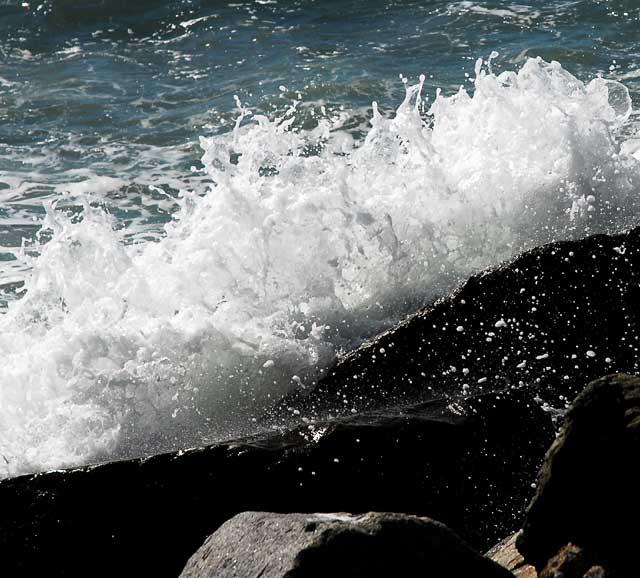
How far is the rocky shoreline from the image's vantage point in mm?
2598

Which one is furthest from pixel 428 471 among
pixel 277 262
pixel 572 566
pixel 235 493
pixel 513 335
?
pixel 277 262

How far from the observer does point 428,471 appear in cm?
367

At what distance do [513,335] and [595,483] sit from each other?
1.68 m

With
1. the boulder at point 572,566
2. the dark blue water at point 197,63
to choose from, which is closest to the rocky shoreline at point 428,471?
the boulder at point 572,566

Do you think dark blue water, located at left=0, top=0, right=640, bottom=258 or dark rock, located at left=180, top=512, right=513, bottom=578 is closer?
dark rock, located at left=180, top=512, right=513, bottom=578

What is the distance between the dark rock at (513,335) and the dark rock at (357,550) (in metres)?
1.66

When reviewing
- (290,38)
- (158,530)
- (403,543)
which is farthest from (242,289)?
(290,38)

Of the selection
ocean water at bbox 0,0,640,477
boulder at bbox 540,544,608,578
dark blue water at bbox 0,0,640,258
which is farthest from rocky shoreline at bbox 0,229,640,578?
dark blue water at bbox 0,0,640,258

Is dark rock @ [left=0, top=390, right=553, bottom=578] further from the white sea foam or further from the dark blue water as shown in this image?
the dark blue water

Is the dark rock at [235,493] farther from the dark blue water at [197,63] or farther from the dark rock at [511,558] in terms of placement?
the dark blue water at [197,63]

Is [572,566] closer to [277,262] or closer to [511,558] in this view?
[511,558]

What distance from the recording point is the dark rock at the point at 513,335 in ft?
13.8

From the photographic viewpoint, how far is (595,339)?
428 cm

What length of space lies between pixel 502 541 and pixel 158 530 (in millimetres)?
1113
